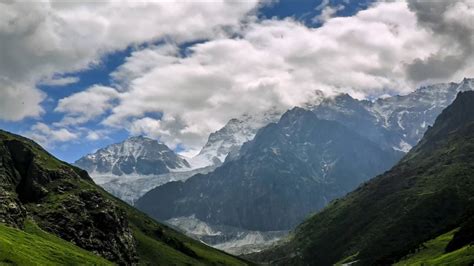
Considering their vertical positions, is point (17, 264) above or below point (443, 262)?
above

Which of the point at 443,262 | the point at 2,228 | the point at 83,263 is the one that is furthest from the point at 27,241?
the point at 443,262

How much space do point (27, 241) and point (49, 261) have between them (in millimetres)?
19454

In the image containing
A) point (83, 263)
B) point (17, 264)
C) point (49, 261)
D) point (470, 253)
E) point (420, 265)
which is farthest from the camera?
point (420, 265)

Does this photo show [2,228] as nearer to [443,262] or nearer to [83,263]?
[83,263]

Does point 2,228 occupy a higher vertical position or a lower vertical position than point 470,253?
higher

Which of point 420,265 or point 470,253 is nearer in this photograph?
point 470,253

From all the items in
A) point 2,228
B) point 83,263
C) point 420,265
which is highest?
point 2,228

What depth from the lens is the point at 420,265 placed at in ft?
651

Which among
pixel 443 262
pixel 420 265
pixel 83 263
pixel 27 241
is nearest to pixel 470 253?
pixel 443 262

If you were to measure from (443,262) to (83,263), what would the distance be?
124287 mm

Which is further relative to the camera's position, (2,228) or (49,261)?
(2,228)

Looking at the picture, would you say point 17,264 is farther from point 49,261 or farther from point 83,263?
point 83,263

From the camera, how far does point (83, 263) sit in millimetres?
180750

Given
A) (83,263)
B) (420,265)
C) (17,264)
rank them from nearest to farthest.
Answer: (17,264)
(83,263)
(420,265)
